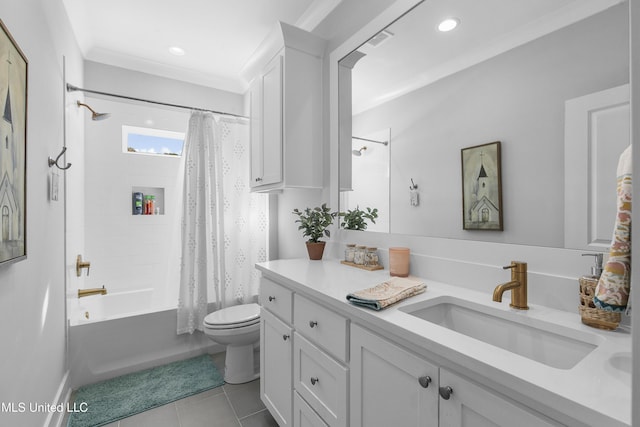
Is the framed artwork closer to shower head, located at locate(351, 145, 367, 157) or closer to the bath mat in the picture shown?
the bath mat

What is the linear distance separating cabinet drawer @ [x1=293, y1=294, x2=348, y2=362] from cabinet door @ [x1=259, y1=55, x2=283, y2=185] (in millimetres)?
916

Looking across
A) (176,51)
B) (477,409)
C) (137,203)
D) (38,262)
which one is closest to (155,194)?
(137,203)

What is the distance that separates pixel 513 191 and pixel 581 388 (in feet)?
2.37

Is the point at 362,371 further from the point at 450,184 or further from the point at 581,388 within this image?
the point at 450,184

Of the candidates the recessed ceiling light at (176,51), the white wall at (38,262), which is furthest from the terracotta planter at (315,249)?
the recessed ceiling light at (176,51)

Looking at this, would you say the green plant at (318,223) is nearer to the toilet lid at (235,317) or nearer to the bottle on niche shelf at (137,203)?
the toilet lid at (235,317)

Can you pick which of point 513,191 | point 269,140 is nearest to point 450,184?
point 513,191

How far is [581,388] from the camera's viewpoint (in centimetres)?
55

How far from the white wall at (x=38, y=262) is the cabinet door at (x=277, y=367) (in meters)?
1.00

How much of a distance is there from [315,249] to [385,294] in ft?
2.98

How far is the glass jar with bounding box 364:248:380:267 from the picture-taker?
1.63 m

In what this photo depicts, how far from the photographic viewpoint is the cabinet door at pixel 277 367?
1.44m

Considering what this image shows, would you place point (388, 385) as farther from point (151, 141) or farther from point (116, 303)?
point (151, 141)

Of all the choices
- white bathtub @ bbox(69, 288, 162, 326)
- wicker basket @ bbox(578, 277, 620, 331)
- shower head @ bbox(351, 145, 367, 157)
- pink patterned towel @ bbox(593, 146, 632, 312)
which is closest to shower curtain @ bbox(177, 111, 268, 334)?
white bathtub @ bbox(69, 288, 162, 326)
